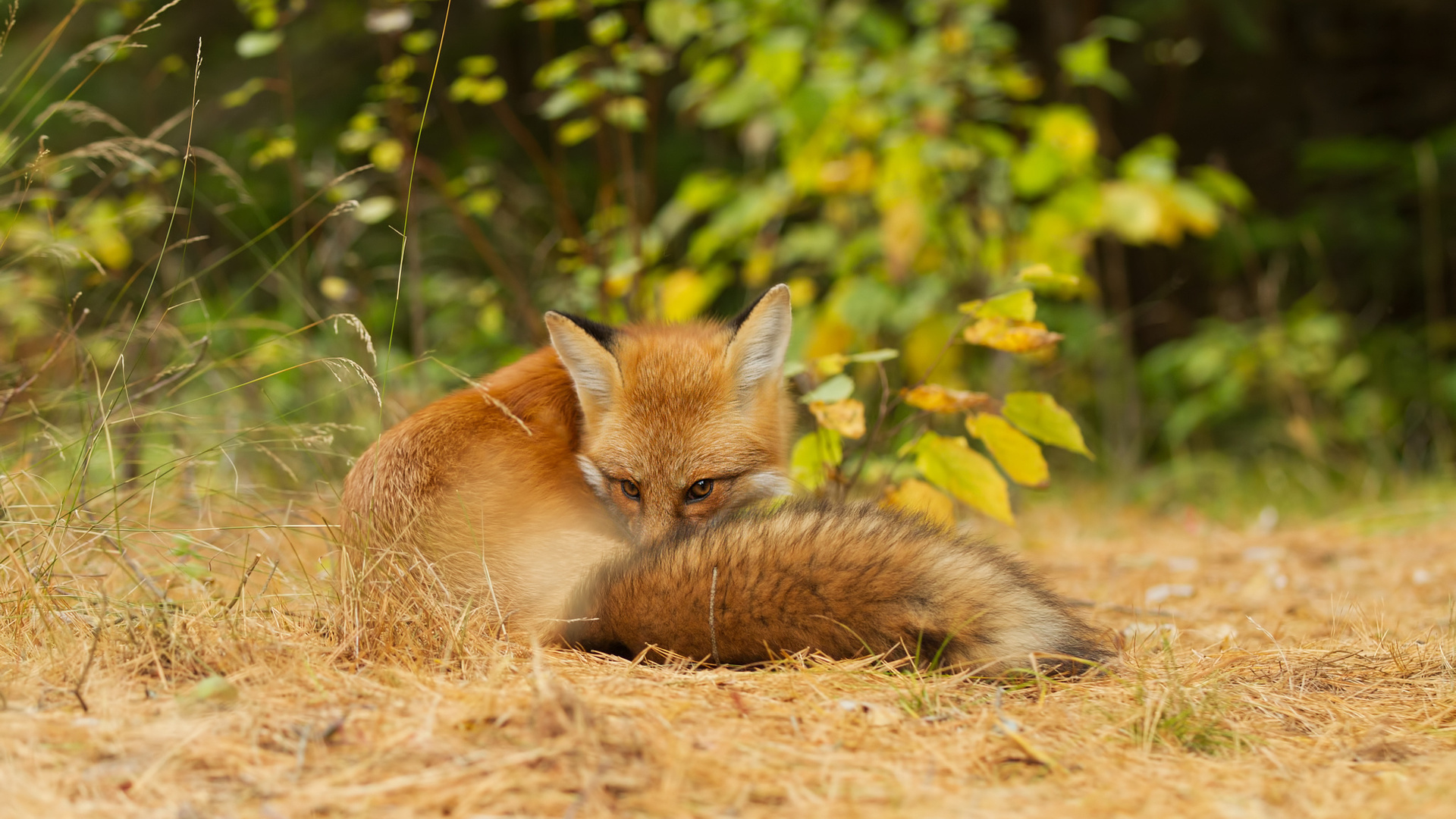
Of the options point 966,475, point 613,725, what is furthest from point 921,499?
point 613,725

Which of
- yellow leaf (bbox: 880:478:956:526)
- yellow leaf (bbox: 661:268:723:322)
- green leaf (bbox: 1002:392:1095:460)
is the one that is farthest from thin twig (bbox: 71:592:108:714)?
yellow leaf (bbox: 661:268:723:322)

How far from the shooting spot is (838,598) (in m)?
2.11

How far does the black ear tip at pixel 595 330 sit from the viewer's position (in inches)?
116

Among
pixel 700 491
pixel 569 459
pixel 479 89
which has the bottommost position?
pixel 700 491

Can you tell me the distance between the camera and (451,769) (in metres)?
1.60

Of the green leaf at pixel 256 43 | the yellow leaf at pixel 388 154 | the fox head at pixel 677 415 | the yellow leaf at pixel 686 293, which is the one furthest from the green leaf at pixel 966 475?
the green leaf at pixel 256 43

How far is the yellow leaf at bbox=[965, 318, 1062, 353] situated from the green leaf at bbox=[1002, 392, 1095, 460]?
157 mm

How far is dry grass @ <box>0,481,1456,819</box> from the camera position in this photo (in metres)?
1.58

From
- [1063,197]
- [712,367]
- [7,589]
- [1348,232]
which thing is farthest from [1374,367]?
[7,589]

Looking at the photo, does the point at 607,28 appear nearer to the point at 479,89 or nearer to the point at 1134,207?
the point at 479,89

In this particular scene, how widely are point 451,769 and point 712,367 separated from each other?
67.2 inches

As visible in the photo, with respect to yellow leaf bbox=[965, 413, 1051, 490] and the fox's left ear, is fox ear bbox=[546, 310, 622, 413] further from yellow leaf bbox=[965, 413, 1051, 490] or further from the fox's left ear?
yellow leaf bbox=[965, 413, 1051, 490]

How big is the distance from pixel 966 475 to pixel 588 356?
1.29 meters

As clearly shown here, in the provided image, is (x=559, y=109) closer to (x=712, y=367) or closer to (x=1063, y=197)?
(x=712, y=367)
